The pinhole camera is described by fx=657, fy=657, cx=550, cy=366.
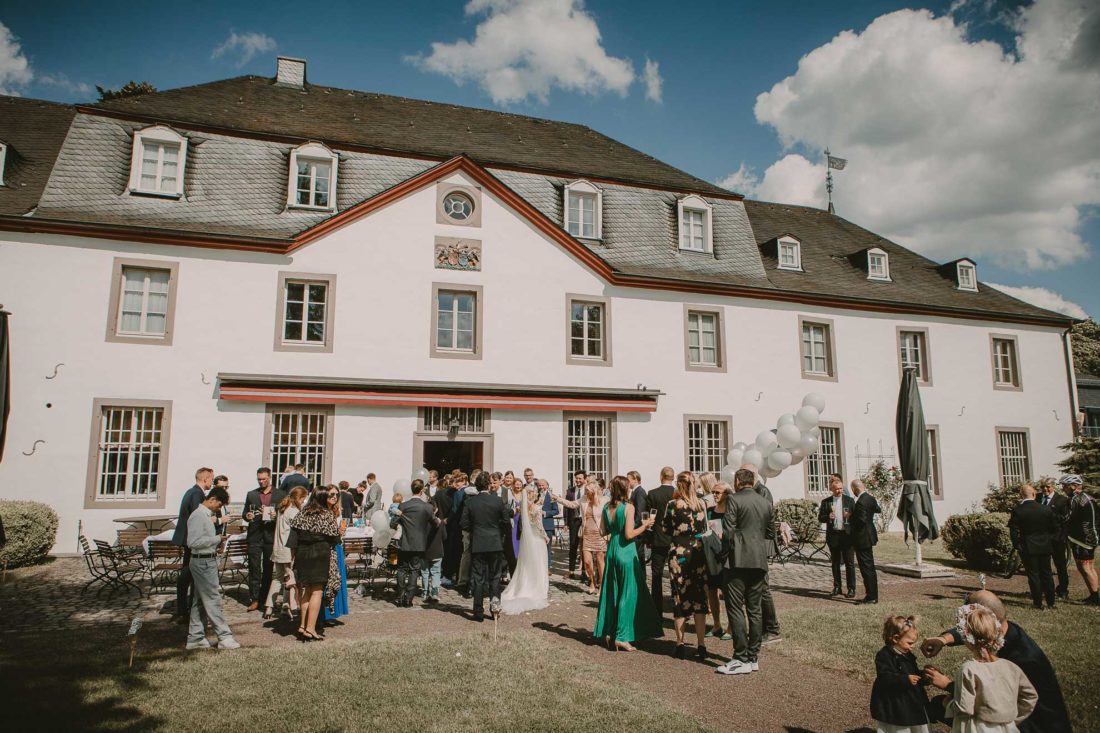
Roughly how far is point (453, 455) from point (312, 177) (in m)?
8.00

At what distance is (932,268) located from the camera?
78.0 ft

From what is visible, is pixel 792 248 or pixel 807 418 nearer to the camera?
pixel 807 418

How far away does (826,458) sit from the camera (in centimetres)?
1975

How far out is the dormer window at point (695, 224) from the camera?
19.4 meters

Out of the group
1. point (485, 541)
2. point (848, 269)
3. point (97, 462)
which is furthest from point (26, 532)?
point (848, 269)

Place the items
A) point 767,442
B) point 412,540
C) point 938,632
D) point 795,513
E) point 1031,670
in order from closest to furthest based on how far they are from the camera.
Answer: point 1031,670 < point 938,632 < point 412,540 < point 767,442 < point 795,513

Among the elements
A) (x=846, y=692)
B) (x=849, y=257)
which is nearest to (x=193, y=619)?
(x=846, y=692)

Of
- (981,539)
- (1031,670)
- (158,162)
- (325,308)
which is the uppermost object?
(158,162)

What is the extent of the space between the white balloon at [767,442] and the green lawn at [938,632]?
4.13 meters

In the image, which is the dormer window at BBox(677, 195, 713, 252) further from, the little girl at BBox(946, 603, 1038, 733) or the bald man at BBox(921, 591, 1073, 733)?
the little girl at BBox(946, 603, 1038, 733)

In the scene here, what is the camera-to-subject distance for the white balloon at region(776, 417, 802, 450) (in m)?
13.2

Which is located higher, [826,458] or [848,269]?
[848,269]

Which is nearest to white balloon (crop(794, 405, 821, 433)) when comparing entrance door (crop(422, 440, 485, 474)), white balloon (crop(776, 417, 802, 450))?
white balloon (crop(776, 417, 802, 450))

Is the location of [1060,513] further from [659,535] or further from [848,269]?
[848,269]
